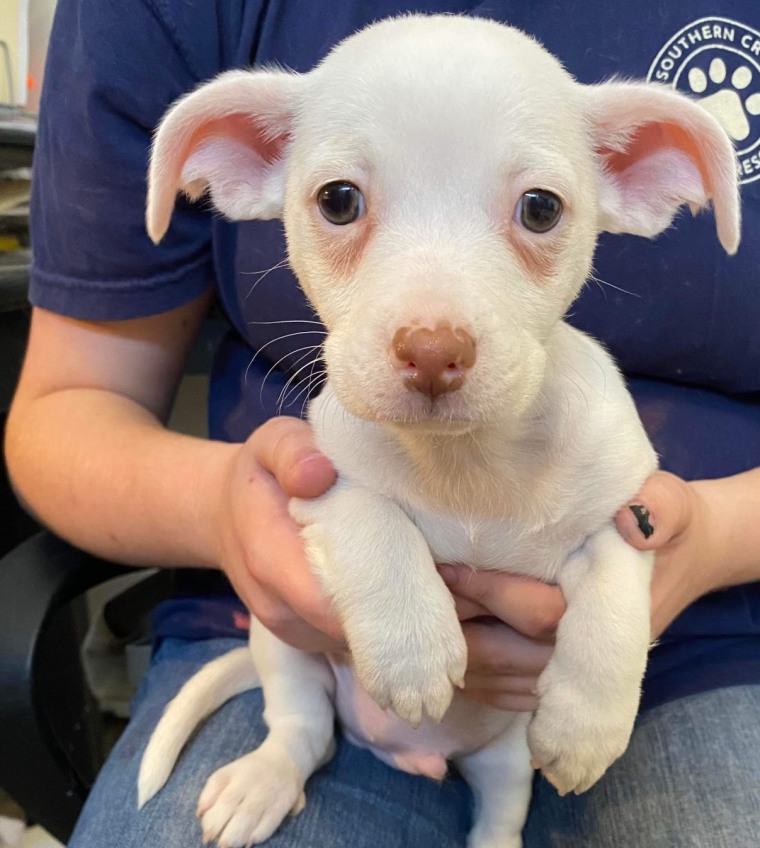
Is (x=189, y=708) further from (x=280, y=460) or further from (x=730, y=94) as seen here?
(x=730, y=94)

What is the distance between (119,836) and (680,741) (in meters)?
0.85

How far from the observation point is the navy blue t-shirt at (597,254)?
123cm

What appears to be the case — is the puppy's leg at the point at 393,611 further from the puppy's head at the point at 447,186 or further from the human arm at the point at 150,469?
the puppy's head at the point at 447,186

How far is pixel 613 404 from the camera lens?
107cm

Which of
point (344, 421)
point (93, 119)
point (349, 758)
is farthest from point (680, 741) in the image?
point (93, 119)

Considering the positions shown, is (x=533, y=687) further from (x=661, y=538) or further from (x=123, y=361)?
(x=123, y=361)

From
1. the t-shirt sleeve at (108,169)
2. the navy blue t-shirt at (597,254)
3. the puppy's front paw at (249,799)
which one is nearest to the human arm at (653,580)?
the navy blue t-shirt at (597,254)

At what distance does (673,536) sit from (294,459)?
52 cm

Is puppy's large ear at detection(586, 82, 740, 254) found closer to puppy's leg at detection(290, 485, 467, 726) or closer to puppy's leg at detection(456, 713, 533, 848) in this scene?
puppy's leg at detection(290, 485, 467, 726)

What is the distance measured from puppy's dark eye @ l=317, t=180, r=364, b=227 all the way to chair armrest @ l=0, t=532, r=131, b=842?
2.46 feet

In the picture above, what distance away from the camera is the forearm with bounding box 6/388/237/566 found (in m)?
1.33

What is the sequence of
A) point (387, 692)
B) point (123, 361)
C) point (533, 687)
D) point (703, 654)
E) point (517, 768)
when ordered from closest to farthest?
point (387, 692) → point (533, 687) → point (517, 768) → point (703, 654) → point (123, 361)

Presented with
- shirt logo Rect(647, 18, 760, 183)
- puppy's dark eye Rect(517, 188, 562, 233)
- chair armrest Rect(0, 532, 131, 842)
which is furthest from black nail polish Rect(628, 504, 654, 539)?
chair armrest Rect(0, 532, 131, 842)

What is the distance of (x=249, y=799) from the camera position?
108 cm
